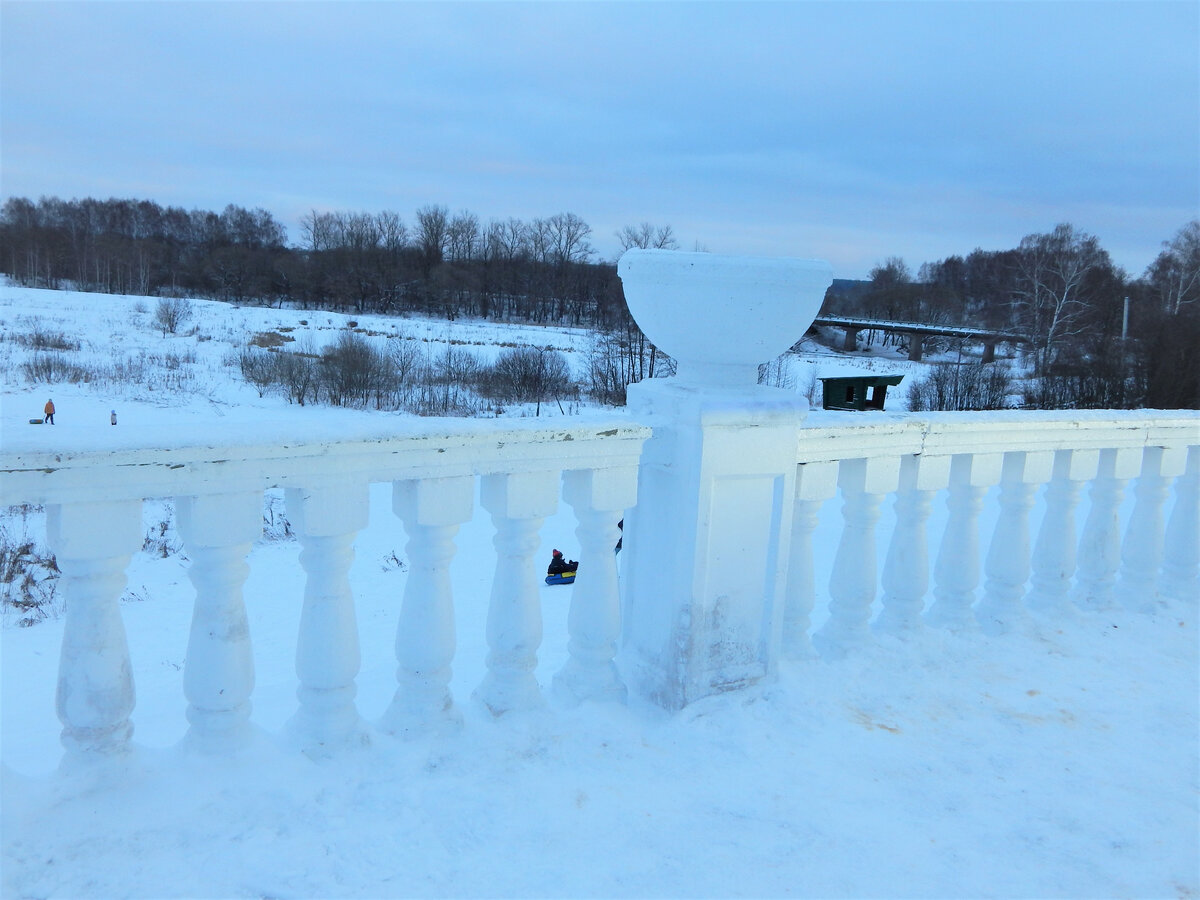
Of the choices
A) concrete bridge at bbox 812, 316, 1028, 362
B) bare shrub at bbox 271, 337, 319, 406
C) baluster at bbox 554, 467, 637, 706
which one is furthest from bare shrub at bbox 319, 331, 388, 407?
baluster at bbox 554, 467, 637, 706

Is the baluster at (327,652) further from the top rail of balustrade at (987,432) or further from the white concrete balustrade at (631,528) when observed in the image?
the top rail of balustrade at (987,432)

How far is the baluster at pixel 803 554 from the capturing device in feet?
7.50

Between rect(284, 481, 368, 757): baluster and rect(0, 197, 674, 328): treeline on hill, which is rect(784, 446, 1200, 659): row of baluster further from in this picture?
rect(0, 197, 674, 328): treeline on hill

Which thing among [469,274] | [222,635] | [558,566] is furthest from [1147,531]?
[469,274]

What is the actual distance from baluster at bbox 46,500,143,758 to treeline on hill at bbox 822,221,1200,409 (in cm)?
2442

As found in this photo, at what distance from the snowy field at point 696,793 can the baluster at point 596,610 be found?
8cm

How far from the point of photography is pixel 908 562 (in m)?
2.62

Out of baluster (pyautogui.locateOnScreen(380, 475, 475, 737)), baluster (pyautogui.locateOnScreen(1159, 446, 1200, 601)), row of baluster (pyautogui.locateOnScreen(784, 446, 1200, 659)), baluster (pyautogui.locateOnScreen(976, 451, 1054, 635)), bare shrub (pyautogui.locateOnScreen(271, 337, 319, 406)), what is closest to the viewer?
baluster (pyautogui.locateOnScreen(380, 475, 475, 737))

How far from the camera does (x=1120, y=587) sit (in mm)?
3158

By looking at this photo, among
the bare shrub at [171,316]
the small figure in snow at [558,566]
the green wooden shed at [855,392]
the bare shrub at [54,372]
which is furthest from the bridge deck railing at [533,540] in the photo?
the bare shrub at [171,316]

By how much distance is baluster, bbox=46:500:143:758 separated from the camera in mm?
1436

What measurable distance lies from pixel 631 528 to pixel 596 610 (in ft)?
0.87

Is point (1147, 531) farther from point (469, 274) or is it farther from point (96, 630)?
point (469, 274)

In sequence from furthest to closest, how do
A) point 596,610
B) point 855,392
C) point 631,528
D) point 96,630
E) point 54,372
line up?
point 54,372 < point 855,392 < point 631,528 < point 596,610 < point 96,630
